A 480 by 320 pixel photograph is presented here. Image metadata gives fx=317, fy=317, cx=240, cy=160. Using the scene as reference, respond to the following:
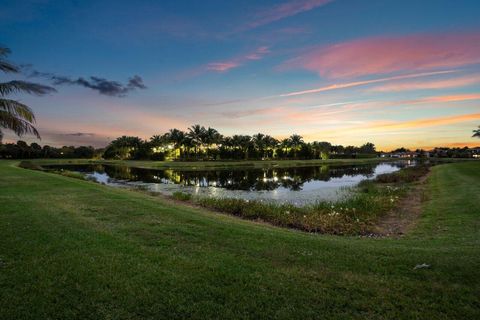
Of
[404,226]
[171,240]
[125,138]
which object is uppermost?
[125,138]

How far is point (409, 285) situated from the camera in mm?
6645

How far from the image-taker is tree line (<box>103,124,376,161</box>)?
125875 mm

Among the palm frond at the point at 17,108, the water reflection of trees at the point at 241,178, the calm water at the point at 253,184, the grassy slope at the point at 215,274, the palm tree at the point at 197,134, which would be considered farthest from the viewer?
the palm tree at the point at 197,134

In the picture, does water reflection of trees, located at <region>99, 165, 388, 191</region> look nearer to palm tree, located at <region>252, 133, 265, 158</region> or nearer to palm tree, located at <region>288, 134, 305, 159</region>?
palm tree, located at <region>252, 133, 265, 158</region>

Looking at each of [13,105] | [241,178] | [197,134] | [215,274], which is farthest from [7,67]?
[197,134]

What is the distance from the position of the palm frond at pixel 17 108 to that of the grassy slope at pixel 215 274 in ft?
16.7

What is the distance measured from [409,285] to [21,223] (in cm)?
1247

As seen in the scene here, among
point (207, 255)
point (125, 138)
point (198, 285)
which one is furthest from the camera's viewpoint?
point (125, 138)

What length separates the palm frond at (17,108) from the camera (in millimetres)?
13498

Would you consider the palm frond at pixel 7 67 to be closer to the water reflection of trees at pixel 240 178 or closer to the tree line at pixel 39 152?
the water reflection of trees at pixel 240 178

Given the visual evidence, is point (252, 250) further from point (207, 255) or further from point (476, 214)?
point (476, 214)

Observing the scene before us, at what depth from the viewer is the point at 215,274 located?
23.5ft

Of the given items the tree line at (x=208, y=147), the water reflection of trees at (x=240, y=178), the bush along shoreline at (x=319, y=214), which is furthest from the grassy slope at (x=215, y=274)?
the tree line at (x=208, y=147)

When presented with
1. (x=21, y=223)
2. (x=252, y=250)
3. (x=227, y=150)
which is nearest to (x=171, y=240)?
(x=252, y=250)
